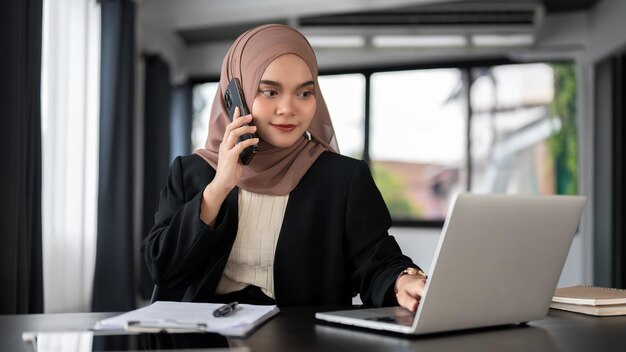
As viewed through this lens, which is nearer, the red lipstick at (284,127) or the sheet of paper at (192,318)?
the sheet of paper at (192,318)

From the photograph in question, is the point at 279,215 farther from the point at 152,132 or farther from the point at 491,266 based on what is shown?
the point at 152,132

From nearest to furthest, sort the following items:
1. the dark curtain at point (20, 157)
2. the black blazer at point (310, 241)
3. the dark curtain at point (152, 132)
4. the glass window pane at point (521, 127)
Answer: the black blazer at point (310, 241), the dark curtain at point (20, 157), the dark curtain at point (152, 132), the glass window pane at point (521, 127)

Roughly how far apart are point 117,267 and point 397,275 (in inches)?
172

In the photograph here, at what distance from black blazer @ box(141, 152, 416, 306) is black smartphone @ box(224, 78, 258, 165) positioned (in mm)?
124

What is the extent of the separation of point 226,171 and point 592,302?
0.75 m

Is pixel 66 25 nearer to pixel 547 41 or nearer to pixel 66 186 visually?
pixel 66 186

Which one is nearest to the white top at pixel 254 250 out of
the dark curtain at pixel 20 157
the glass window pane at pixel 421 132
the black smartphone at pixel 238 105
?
the black smartphone at pixel 238 105

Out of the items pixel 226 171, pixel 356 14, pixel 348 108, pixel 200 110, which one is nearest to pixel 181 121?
pixel 200 110

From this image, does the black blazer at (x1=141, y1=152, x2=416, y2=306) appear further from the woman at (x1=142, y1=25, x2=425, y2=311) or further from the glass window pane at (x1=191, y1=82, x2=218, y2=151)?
the glass window pane at (x1=191, y1=82, x2=218, y2=151)

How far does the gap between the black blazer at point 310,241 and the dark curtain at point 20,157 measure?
7.09 feet

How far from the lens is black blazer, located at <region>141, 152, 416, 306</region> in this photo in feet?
5.33

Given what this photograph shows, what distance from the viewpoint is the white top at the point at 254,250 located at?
1.71 m

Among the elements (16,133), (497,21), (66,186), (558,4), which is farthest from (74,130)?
(558,4)

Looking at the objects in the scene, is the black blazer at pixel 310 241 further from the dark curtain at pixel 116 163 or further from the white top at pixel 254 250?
the dark curtain at pixel 116 163
